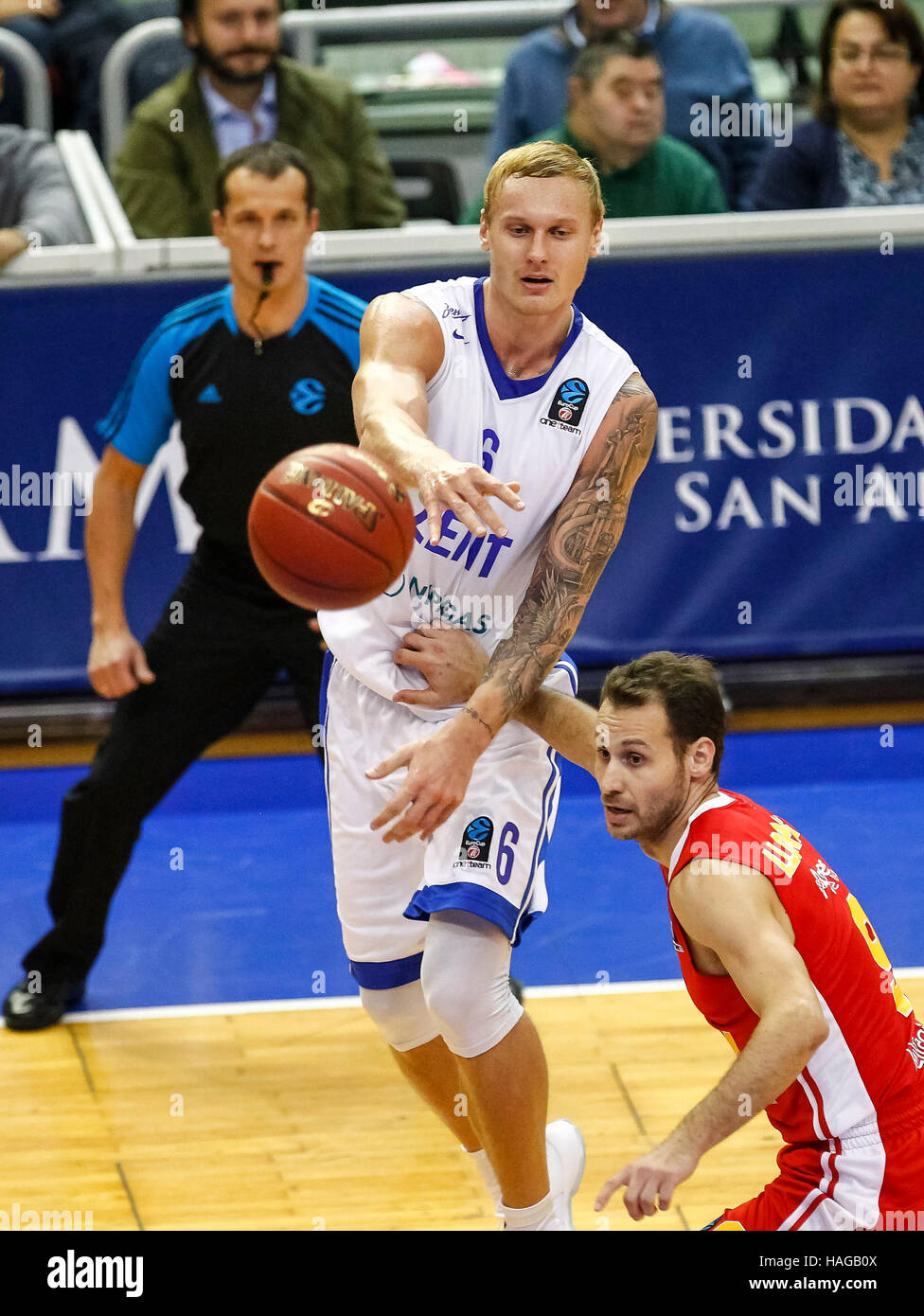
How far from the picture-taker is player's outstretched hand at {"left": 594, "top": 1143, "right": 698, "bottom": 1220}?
266 cm

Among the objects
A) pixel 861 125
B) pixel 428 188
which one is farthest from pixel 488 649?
pixel 428 188

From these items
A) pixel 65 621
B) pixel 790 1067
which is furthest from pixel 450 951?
pixel 65 621

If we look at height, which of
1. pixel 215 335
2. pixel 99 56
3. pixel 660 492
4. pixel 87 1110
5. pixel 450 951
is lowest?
pixel 87 1110

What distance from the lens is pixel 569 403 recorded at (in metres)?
3.81

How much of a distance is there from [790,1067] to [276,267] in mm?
3076

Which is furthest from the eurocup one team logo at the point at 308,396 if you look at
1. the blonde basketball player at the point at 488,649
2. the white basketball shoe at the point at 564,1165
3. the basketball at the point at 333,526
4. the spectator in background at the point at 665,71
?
the spectator in background at the point at 665,71

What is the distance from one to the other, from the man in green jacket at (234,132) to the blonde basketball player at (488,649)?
3.49m

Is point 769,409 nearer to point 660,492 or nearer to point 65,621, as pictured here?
point 660,492

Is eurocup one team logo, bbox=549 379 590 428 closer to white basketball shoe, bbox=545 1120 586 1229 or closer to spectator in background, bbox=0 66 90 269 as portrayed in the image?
white basketball shoe, bbox=545 1120 586 1229

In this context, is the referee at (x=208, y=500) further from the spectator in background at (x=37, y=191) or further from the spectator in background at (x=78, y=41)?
the spectator in background at (x=78, y=41)

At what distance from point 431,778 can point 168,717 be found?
1.84m

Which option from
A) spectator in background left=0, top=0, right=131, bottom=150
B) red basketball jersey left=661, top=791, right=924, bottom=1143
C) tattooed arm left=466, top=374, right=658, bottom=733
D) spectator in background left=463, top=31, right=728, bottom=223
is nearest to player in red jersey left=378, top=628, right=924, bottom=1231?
red basketball jersey left=661, top=791, right=924, bottom=1143

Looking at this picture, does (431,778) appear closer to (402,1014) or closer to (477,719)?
(477,719)

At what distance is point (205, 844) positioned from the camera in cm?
638
